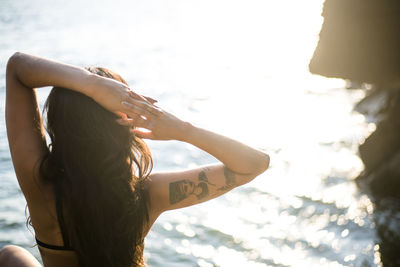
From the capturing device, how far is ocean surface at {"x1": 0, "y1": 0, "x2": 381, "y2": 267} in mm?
6758

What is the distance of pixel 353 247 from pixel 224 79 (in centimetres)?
917

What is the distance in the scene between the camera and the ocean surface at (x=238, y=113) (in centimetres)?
676

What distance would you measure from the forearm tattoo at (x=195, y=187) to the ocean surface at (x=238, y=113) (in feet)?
4.22

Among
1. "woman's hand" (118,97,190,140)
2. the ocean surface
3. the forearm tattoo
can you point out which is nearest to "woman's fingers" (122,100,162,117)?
"woman's hand" (118,97,190,140)

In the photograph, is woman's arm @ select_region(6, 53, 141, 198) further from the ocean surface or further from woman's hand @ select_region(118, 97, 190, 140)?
the ocean surface

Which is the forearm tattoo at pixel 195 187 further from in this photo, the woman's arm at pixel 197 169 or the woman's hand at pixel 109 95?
the woman's hand at pixel 109 95

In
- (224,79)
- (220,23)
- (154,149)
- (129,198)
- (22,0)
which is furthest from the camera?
(22,0)

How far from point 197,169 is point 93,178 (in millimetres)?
636

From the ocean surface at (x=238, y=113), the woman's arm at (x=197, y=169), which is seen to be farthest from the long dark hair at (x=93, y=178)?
the ocean surface at (x=238, y=113)

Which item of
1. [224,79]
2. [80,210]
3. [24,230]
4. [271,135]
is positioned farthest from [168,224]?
[224,79]

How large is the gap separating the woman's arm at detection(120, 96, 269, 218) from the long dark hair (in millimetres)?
133

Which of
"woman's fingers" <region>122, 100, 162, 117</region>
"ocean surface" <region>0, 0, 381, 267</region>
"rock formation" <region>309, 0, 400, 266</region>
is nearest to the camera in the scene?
"woman's fingers" <region>122, 100, 162, 117</region>

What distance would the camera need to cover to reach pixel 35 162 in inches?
94.4

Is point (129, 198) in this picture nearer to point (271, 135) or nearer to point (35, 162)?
point (35, 162)
